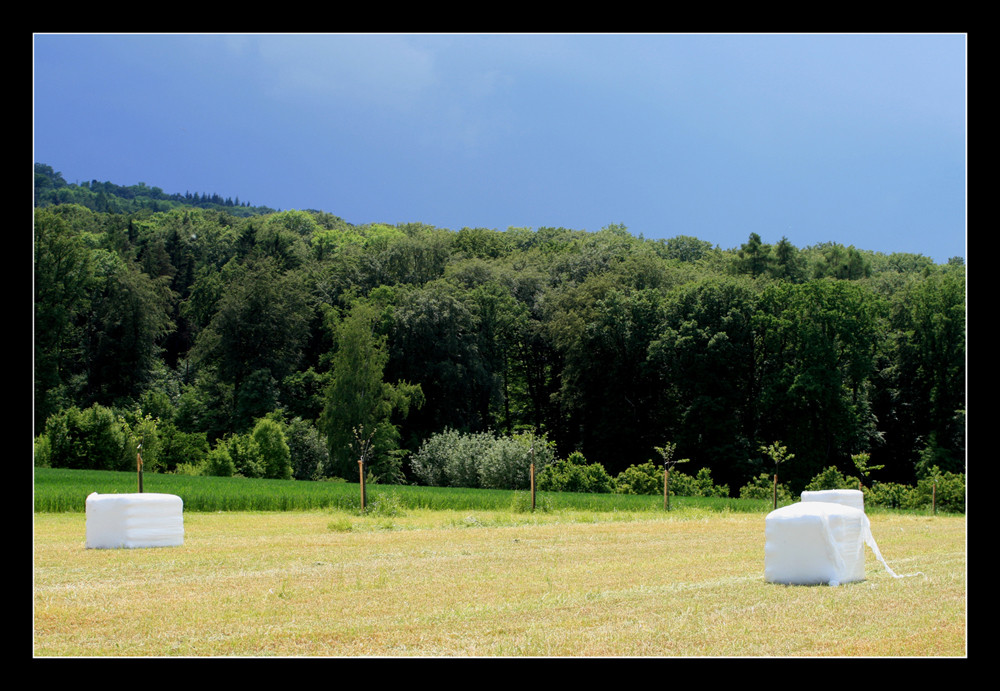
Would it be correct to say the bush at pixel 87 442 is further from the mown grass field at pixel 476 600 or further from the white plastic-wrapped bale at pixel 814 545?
the white plastic-wrapped bale at pixel 814 545

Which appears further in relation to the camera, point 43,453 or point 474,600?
point 43,453

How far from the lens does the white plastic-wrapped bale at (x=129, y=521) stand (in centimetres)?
1720

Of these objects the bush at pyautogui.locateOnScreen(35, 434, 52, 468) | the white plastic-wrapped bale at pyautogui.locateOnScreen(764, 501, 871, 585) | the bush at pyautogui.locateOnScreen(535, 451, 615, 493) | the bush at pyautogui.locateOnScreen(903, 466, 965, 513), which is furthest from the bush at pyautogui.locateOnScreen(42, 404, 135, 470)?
the white plastic-wrapped bale at pyautogui.locateOnScreen(764, 501, 871, 585)

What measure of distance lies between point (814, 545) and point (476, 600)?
14.5 ft

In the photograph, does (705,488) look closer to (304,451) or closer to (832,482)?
(832,482)

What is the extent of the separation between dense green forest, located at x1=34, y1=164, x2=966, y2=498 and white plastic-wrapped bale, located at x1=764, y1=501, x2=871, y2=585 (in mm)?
32692

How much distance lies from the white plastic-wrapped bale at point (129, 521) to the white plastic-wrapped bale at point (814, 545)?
1071 centimetres

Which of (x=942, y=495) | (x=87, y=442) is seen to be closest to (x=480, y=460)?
(x=87, y=442)

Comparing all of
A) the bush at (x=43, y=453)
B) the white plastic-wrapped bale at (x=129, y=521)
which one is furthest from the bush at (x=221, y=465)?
the white plastic-wrapped bale at (x=129, y=521)

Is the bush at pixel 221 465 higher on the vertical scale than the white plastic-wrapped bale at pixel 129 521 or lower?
lower

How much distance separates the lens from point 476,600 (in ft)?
36.7

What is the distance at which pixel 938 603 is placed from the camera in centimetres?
1076

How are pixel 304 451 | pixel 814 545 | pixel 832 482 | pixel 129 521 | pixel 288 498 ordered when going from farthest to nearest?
pixel 304 451 < pixel 832 482 < pixel 288 498 < pixel 129 521 < pixel 814 545
